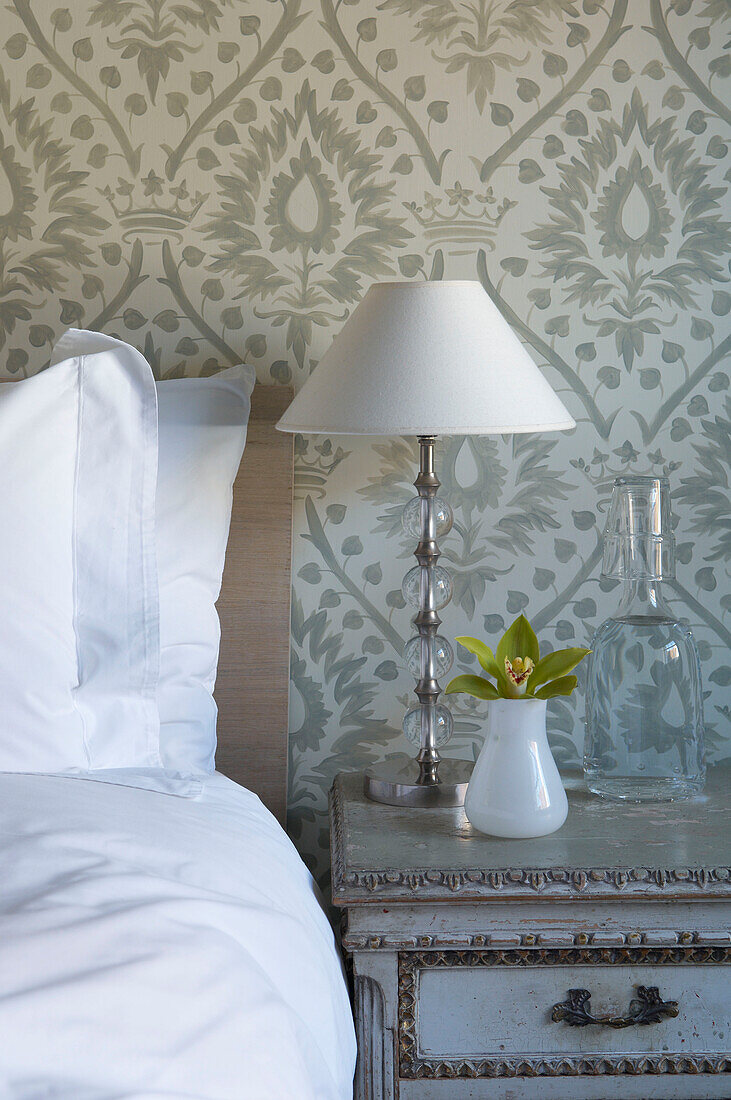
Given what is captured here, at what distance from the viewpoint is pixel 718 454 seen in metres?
1.48

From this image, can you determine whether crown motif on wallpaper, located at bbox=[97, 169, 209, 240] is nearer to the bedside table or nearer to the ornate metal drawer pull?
the bedside table

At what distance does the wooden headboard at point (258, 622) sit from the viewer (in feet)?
4.64

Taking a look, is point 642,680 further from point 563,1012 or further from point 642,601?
point 563,1012

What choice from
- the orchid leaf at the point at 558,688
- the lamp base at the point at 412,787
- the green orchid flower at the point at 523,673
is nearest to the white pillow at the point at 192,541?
the lamp base at the point at 412,787

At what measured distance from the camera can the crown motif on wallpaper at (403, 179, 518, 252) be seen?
1438 mm

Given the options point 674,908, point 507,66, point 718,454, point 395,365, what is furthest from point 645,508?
point 507,66

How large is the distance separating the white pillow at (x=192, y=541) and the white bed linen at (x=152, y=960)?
28 centimetres

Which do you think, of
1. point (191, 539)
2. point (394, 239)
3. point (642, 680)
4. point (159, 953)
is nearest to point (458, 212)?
point (394, 239)

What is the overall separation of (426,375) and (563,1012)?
72 centimetres

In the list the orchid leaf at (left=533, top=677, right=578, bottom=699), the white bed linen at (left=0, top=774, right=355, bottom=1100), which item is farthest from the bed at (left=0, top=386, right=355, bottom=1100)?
the orchid leaf at (left=533, top=677, right=578, bottom=699)

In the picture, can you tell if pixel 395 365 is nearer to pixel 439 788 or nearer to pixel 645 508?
pixel 645 508

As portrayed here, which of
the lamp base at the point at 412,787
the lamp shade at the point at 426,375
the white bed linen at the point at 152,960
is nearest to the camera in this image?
the white bed linen at the point at 152,960

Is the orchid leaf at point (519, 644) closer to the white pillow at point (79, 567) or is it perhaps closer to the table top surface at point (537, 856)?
the table top surface at point (537, 856)

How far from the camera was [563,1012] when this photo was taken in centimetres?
105
